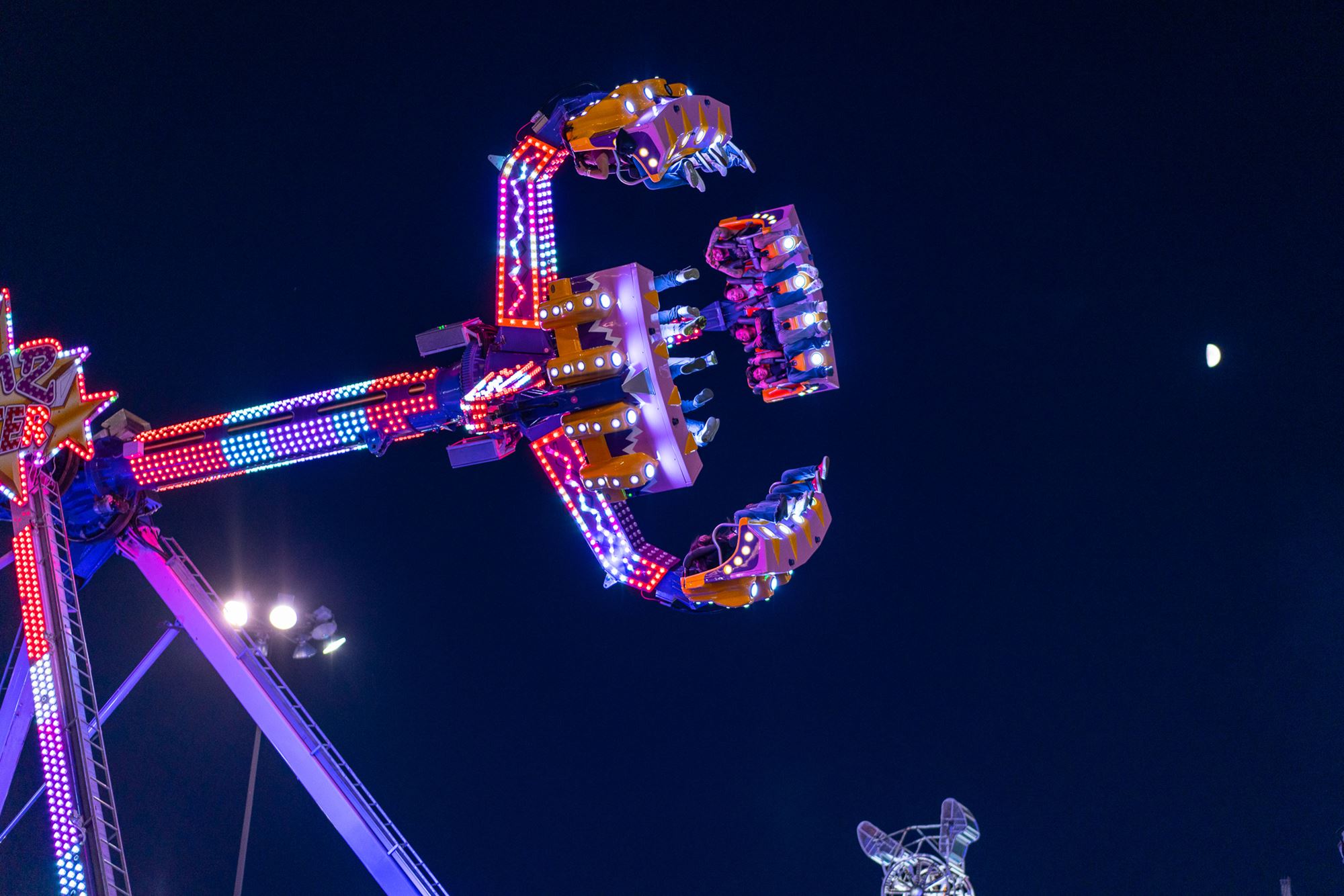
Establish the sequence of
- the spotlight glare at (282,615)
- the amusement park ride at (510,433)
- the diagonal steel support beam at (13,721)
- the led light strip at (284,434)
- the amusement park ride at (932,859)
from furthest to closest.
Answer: the spotlight glare at (282,615) < the diagonal steel support beam at (13,721) < the led light strip at (284,434) < the amusement park ride at (932,859) < the amusement park ride at (510,433)

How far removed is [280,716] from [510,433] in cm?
250

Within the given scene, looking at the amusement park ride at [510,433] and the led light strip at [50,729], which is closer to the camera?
the amusement park ride at [510,433]

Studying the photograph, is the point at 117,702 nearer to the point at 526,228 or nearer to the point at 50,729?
the point at 50,729

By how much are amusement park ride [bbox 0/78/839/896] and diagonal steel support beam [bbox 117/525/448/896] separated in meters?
0.01

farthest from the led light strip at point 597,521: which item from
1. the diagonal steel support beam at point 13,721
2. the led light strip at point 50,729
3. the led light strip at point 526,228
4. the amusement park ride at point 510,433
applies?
the diagonal steel support beam at point 13,721

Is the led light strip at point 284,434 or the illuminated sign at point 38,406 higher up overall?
the illuminated sign at point 38,406

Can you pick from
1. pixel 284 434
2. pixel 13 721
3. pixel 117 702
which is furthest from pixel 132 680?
pixel 284 434

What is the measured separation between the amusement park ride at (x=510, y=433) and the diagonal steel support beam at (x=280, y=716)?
14 mm

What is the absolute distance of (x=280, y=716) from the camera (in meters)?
6.66

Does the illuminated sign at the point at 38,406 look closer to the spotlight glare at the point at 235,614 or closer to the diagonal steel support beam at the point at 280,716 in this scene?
the diagonal steel support beam at the point at 280,716

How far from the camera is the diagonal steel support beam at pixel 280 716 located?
6.32m

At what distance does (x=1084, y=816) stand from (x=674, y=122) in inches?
223

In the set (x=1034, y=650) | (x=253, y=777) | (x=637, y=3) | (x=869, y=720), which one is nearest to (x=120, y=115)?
(x=637, y=3)

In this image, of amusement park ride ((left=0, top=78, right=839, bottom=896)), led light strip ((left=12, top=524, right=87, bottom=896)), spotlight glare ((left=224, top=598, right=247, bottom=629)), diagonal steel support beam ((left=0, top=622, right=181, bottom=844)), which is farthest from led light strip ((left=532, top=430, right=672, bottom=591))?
diagonal steel support beam ((left=0, top=622, right=181, bottom=844))
